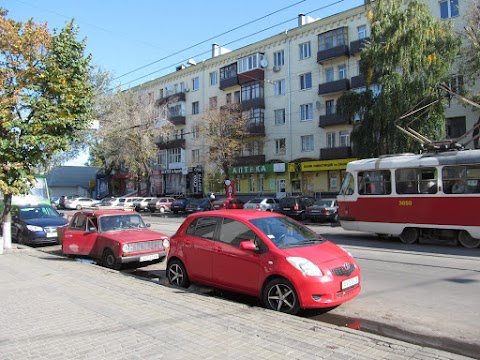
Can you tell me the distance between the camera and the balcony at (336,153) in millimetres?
32969

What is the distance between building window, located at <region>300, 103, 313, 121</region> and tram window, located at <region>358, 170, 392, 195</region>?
72.9 ft

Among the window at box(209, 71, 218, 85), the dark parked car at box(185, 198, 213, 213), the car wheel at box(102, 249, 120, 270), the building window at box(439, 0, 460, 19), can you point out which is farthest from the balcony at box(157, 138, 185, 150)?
the car wheel at box(102, 249, 120, 270)

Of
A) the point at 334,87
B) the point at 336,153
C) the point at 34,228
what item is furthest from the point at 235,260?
the point at 334,87

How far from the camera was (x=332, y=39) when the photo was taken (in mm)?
34844

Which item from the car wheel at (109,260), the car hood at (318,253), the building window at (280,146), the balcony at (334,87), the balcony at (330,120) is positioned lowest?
the car wheel at (109,260)

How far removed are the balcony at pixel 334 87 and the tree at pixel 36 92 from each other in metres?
25.1

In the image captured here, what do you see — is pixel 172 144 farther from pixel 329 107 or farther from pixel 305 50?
pixel 329 107

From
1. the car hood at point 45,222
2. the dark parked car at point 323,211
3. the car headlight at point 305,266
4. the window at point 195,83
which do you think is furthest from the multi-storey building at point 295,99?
the car headlight at point 305,266

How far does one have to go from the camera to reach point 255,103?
133 ft

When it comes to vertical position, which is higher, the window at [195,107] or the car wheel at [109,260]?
the window at [195,107]

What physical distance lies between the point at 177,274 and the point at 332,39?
3167cm

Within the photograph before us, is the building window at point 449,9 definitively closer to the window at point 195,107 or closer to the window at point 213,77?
the window at point 213,77

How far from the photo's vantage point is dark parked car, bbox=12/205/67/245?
15117mm

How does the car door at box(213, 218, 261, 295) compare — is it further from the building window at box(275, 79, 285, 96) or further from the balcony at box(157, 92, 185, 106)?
the balcony at box(157, 92, 185, 106)
